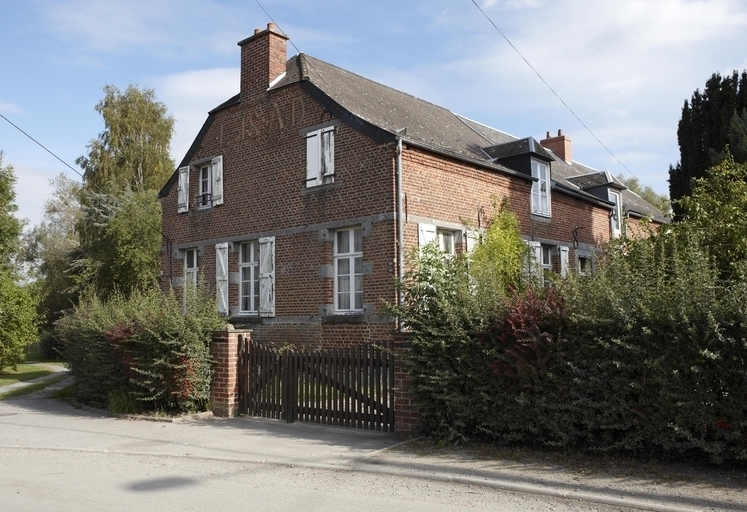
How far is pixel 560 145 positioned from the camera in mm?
30109

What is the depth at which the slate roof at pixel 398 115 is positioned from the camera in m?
16.9

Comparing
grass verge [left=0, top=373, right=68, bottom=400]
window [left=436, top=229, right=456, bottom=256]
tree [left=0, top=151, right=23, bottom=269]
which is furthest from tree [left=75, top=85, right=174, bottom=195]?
window [left=436, top=229, right=456, bottom=256]

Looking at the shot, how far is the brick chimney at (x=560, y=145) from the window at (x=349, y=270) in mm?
16284

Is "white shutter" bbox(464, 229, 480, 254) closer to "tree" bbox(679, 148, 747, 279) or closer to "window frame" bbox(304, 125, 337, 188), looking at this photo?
"window frame" bbox(304, 125, 337, 188)

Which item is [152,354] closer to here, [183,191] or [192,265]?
[192,265]

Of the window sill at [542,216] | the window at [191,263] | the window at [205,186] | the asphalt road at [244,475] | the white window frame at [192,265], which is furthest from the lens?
the window at [191,263]

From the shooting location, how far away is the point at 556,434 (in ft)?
26.1

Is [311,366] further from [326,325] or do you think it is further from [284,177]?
[284,177]

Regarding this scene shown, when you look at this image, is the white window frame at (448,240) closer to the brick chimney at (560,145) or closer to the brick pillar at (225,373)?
the brick pillar at (225,373)

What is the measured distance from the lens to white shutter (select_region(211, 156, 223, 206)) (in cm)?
1948

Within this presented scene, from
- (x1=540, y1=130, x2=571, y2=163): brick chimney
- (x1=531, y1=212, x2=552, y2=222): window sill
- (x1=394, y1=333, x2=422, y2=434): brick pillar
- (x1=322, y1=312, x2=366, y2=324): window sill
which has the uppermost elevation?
(x1=540, y1=130, x2=571, y2=163): brick chimney

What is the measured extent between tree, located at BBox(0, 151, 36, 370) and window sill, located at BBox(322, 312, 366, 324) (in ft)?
42.4

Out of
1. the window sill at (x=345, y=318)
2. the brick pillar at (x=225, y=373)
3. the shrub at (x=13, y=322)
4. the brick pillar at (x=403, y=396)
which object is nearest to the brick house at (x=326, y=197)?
the window sill at (x=345, y=318)

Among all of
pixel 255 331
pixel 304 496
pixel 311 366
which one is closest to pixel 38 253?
pixel 255 331
